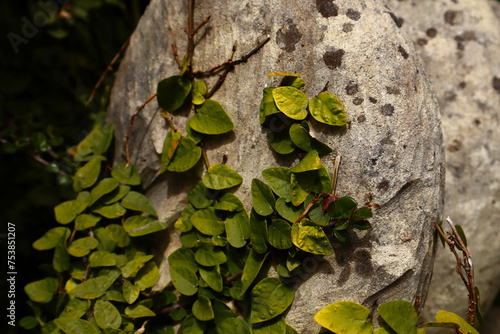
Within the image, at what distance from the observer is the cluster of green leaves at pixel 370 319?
120 centimetres

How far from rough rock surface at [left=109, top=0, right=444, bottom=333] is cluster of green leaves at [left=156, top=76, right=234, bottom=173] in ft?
0.28

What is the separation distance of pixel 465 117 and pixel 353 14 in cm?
101

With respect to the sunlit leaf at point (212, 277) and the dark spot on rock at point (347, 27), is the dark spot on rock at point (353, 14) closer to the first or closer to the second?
the dark spot on rock at point (347, 27)

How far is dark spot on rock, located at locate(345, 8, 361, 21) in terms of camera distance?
49.4 inches

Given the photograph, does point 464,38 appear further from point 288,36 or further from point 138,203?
point 138,203

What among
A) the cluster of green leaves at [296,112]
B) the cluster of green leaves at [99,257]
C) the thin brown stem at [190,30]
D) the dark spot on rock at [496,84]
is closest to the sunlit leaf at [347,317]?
the cluster of green leaves at [296,112]

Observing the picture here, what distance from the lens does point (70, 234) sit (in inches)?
63.2

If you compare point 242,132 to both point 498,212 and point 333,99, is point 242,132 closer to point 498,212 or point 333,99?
point 333,99

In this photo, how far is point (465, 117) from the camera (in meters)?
1.92

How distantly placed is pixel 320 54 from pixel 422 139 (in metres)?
0.41

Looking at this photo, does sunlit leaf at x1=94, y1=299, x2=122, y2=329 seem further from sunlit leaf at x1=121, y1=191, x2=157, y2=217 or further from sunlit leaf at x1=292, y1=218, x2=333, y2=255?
sunlit leaf at x1=292, y1=218, x2=333, y2=255

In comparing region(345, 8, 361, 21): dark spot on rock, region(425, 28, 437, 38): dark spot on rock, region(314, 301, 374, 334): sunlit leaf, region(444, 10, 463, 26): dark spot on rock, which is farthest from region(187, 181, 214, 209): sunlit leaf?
region(444, 10, 463, 26): dark spot on rock

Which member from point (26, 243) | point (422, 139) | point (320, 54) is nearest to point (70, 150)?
point (26, 243)

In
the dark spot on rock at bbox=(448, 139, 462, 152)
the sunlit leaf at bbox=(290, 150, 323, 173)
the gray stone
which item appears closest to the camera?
the sunlit leaf at bbox=(290, 150, 323, 173)
